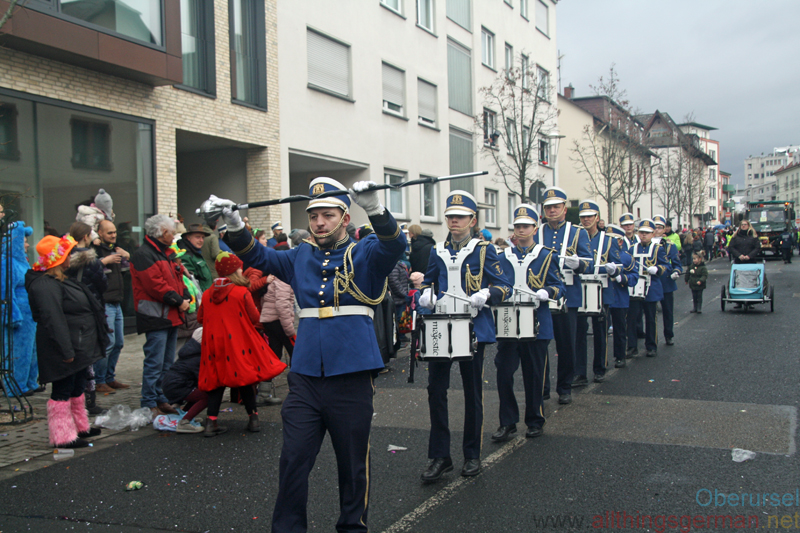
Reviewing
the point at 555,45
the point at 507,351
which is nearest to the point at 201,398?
the point at 507,351

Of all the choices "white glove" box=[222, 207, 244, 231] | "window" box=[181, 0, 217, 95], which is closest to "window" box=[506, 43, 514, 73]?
"window" box=[181, 0, 217, 95]

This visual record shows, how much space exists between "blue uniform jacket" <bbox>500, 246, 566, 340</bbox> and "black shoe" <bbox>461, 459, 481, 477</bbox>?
1.82m

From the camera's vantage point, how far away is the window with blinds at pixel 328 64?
18.1 metres

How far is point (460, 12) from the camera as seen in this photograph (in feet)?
87.5

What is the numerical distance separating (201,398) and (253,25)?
11.7 m

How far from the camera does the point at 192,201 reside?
17922 mm

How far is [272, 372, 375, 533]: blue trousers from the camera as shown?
11.6 ft

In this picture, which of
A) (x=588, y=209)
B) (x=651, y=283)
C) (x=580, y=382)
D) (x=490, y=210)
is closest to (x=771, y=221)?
(x=490, y=210)

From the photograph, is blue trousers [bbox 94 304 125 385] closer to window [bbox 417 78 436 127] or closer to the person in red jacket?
the person in red jacket

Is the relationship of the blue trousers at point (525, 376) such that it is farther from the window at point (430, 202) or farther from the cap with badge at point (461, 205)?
the window at point (430, 202)

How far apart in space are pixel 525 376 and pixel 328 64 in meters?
14.1

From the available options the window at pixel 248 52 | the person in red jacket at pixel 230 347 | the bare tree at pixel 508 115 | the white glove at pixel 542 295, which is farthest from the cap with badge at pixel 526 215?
the bare tree at pixel 508 115

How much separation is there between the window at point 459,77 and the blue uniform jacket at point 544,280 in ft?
64.5

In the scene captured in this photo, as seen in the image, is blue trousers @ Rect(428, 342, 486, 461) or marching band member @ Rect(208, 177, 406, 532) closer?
marching band member @ Rect(208, 177, 406, 532)
